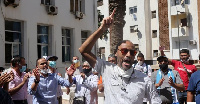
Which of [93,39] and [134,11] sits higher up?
[134,11]

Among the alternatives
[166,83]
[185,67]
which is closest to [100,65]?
[166,83]

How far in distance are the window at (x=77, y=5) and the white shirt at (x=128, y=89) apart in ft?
61.2

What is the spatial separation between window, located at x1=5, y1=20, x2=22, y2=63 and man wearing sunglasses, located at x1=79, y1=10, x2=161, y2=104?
46.4 ft

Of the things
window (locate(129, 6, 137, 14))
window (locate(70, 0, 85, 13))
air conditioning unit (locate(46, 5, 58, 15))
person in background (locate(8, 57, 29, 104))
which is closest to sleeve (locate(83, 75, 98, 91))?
person in background (locate(8, 57, 29, 104))

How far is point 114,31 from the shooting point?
46.4ft

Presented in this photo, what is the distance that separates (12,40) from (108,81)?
48.6ft

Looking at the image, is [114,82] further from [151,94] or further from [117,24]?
[117,24]

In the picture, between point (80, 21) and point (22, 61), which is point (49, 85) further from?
point (80, 21)

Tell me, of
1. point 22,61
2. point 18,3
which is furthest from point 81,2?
point 22,61

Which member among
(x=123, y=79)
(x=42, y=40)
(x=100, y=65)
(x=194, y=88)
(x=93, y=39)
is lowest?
(x=194, y=88)

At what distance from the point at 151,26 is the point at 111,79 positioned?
37.0 meters

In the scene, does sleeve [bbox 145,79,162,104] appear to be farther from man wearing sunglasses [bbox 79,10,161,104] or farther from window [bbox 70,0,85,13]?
window [bbox 70,0,85,13]

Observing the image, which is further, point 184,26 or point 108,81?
point 184,26

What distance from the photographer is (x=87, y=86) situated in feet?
21.6
